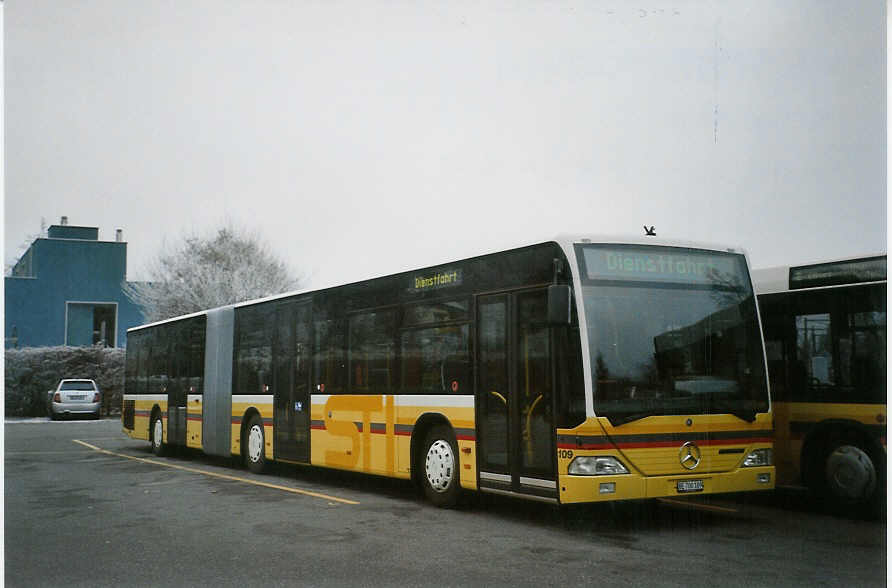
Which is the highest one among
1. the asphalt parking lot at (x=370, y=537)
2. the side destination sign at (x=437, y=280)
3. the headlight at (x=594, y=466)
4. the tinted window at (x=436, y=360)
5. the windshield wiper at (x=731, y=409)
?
the side destination sign at (x=437, y=280)

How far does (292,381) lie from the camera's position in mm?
12578

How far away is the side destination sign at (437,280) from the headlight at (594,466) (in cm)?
242

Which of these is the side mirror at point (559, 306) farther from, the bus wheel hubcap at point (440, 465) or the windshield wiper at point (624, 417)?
the bus wheel hubcap at point (440, 465)

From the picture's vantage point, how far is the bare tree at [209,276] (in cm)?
988

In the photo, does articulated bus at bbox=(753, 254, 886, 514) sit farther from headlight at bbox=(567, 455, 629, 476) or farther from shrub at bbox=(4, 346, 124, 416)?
shrub at bbox=(4, 346, 124, 416)

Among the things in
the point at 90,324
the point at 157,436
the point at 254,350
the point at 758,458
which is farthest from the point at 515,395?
the point at 157,436

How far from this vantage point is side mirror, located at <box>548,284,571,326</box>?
8.05m

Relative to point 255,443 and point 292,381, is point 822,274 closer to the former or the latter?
point 292,381

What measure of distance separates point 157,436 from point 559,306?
7179 millimetres

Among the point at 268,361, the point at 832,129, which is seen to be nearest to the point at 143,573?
the point at 268,361

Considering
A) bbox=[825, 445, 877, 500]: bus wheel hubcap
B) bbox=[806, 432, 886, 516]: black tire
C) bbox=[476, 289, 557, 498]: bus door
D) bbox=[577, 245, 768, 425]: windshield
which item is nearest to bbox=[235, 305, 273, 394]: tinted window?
bbox=[476, 289, 557, 498]: bus door

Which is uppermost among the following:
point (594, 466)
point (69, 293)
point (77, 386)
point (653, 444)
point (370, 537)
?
point (69, 293)

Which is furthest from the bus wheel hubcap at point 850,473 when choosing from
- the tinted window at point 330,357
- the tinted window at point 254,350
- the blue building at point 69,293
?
the tinted window at point 254,350

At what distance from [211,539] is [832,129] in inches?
275
